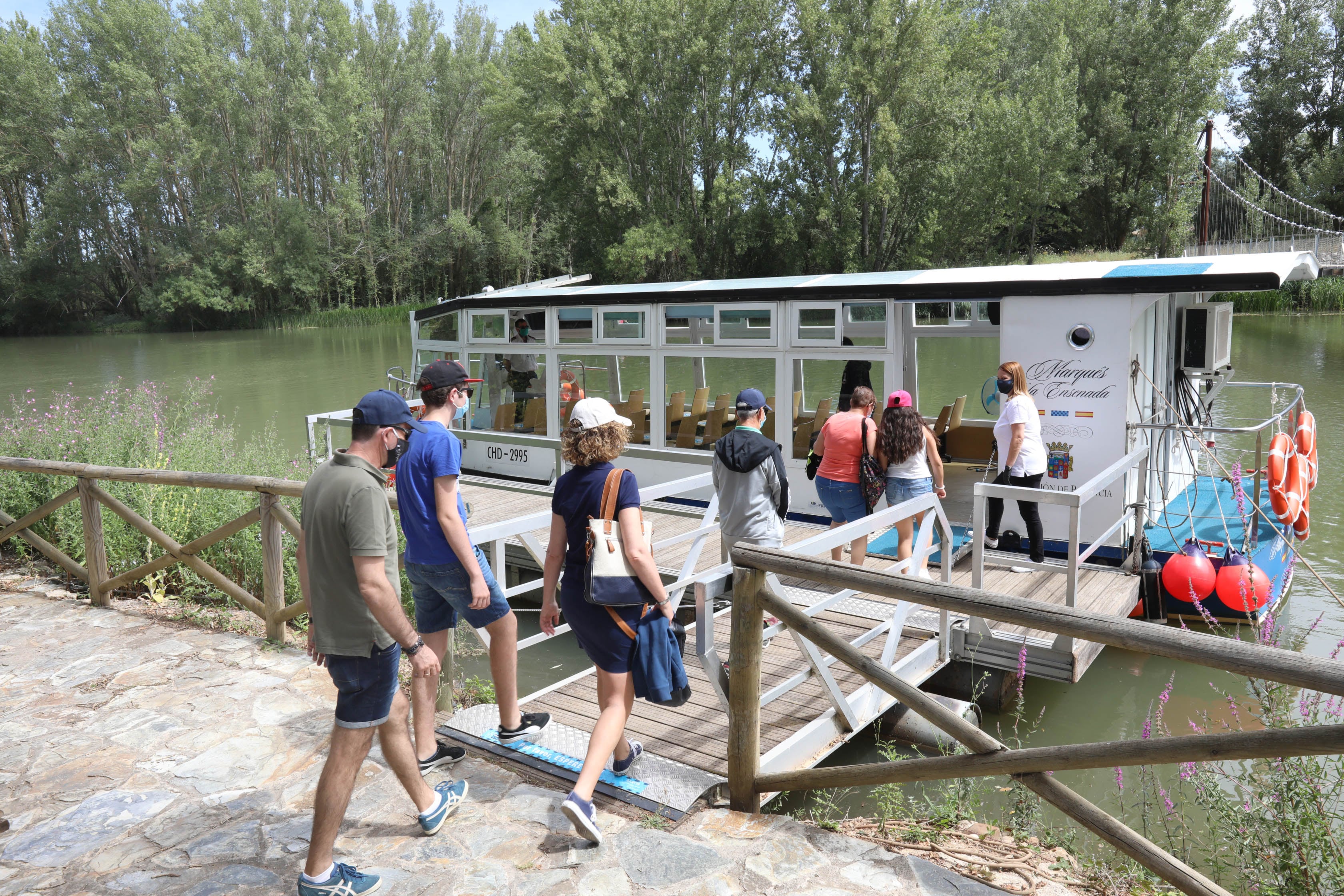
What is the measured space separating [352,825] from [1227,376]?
8147mm

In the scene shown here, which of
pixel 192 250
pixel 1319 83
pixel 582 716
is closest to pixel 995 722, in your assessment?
pixel 582 716

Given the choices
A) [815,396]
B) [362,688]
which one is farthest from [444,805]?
[815,396]

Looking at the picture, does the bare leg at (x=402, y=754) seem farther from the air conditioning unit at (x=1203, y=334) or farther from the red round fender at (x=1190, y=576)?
the air conditioning unit at (x=1203, y=334)

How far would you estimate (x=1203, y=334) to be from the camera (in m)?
7.86

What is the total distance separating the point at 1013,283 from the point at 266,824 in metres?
6.05

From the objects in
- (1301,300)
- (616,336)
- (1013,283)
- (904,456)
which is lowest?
(904,456)

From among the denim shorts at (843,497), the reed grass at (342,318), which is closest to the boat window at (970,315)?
the denim shorts at (843,497)

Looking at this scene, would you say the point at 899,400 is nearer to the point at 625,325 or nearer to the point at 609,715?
the point at 625,325

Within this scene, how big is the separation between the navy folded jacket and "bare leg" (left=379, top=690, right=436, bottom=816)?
30.8 inches

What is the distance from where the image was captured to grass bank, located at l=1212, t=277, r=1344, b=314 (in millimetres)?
33938

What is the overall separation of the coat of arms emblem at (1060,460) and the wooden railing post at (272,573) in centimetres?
533

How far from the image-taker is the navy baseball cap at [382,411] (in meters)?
2.91

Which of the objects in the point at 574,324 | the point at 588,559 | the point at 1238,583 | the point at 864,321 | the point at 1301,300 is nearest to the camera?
the point at 588,559

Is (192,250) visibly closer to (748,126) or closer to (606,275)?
(606,275)
